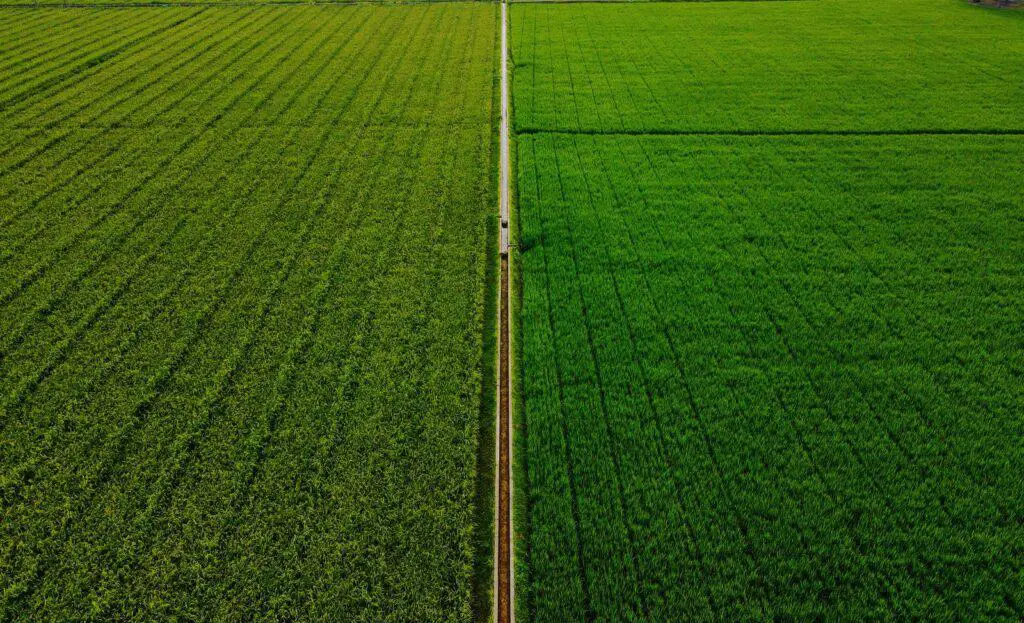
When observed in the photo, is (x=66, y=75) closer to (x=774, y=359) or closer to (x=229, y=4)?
(x=229, y=4)

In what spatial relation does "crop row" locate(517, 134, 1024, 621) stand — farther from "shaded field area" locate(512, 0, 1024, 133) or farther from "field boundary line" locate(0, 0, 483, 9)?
"field boundary line" locate(0, 0, 483, 9)

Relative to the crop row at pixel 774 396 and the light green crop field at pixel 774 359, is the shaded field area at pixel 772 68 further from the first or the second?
the crop row at pixel 774 396

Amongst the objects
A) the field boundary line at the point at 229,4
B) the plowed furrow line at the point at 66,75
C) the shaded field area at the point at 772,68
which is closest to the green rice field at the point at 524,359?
the shaded field area at the point at 772,68

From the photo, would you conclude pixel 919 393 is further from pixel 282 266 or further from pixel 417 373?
pixel 282 266

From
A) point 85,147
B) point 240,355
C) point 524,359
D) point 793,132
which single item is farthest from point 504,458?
point 85,147

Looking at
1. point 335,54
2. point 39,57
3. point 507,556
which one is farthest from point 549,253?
point 39,57

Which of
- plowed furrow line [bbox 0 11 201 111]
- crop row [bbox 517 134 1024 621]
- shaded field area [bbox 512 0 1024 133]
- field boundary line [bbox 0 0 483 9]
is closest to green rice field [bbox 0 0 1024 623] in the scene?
crop row [bbox 517 134 1024 621]
